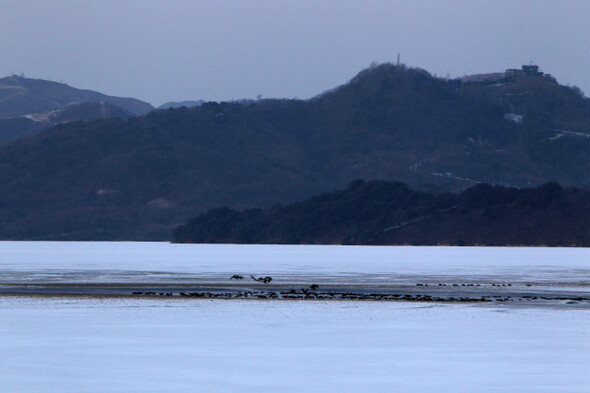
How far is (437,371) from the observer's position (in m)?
29.7

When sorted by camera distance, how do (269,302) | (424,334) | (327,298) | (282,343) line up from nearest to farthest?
(282,343), (424,334), (269,302), (327,298)

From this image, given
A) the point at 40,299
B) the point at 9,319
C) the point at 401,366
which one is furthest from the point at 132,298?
the point at 401,366

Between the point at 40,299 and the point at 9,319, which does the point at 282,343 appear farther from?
the point at 40,299

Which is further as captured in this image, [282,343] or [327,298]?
[327,298]

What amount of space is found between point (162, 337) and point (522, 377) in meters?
13.3

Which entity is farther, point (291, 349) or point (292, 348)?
point (292, 348)

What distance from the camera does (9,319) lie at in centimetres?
4416

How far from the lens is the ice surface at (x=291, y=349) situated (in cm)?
2752

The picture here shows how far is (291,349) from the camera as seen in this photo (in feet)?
113

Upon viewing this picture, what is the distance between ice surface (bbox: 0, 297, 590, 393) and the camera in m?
27.5

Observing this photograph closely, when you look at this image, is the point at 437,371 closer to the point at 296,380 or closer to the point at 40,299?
the point at 296,380

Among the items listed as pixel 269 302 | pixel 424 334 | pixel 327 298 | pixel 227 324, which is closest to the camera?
pixel 424 334

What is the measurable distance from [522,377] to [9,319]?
22.2 m

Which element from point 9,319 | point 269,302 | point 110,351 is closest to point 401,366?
point 110,351
